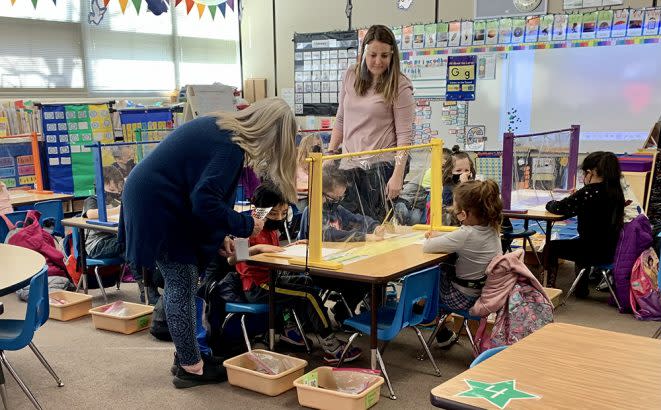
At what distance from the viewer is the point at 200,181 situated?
2.66 metres

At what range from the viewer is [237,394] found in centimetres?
310

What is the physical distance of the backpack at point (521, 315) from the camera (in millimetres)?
3061

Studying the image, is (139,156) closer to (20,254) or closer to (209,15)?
(20,254)

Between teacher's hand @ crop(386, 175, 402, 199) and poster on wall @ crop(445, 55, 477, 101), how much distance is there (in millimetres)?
4069

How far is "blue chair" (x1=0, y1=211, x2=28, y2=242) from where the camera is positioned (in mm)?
4391

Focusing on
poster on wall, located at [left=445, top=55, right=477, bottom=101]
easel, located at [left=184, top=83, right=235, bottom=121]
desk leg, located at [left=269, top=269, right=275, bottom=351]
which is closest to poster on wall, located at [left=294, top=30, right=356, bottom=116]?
poster on wall, located at [left=445, top=55, right=477, bottom=101]

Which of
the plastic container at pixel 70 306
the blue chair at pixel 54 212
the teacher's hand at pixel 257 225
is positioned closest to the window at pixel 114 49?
the blue chair at pixel 54 212

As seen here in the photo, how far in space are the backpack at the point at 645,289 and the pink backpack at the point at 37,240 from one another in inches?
152

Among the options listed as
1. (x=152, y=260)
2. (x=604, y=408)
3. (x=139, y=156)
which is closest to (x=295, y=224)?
(x=139, y=156)

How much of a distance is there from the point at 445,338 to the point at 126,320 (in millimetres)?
1885

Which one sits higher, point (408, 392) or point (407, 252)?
point (407, 252)

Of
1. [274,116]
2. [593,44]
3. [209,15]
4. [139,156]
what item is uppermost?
[209,15]

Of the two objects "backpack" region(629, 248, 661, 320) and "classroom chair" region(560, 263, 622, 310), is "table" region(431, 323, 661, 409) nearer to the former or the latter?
"backpack" region(629, 248, 661, 320)

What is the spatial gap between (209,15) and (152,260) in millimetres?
7424
